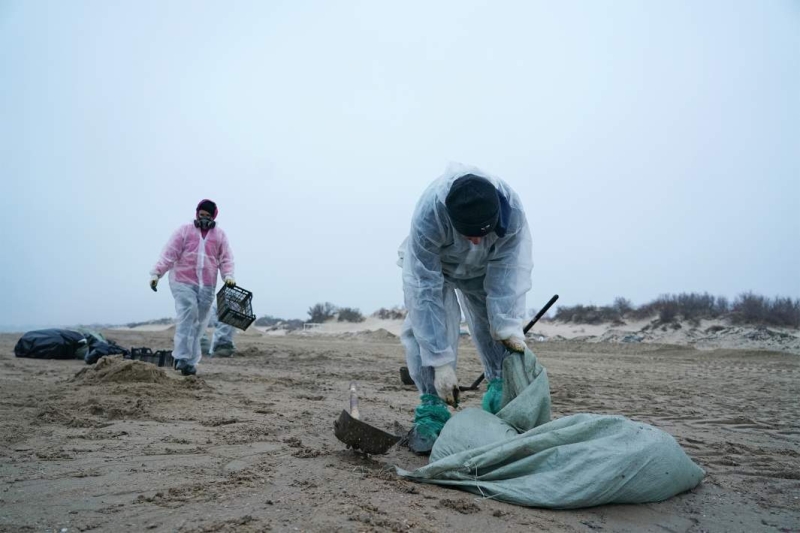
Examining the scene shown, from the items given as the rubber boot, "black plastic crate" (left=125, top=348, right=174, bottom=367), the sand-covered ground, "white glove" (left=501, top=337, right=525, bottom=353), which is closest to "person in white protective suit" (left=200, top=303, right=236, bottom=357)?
"black plastic crate" (left=125, top=348, right=174, bottom=367)

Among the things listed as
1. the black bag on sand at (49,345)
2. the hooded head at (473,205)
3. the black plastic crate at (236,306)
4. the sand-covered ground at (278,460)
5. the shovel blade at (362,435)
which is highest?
the hooded head at (473,205)

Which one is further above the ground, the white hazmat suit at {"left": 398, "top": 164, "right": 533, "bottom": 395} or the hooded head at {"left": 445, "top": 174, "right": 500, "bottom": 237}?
the hooded head at {"left": 445, "top": 174, "right": 500, "bottom": 237}

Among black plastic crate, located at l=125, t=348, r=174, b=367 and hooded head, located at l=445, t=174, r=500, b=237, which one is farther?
black plastic crate, located at l=125, t=348, r=174, b=367

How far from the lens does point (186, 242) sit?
581 cm

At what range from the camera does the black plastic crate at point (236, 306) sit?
575cm

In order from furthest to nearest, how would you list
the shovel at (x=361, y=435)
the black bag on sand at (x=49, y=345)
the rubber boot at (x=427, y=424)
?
the black bag on sand at (x=49, y=345) → the rubber boot at (x=427, y=424) → the shovel at (x=361, y=435)

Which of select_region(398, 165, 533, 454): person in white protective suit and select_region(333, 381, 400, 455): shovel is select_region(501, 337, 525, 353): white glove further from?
select_region(333, 381, 400, 455): shovel

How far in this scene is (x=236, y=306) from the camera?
587 cm

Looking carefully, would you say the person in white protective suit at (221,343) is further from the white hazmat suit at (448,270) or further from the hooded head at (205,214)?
the white hazmat suit at (448,270)

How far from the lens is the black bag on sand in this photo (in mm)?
7371

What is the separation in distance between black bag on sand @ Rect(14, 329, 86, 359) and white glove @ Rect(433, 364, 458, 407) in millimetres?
7201

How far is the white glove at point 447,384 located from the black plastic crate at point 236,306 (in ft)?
12.0

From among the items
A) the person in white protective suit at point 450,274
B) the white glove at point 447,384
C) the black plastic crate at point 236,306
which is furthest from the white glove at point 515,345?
the black plastic crate at point 236,306

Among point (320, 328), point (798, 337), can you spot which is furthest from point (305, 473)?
point (320, 328)
